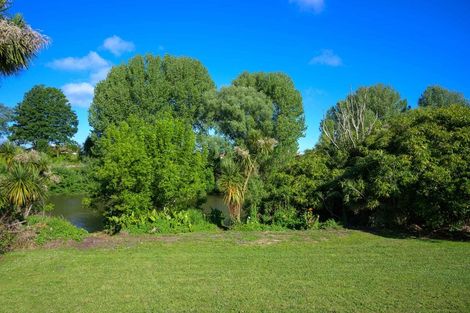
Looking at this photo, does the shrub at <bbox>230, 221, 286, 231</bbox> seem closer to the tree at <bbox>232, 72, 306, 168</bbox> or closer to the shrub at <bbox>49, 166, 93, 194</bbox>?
the tree at <bbox>232, 72, 306, 168</bbox>

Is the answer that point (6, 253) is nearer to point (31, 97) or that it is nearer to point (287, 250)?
point (287, 250)

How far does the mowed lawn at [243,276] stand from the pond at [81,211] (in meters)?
7.35

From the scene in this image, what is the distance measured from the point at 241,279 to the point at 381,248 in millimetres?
5158

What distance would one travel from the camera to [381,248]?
1123 centimetres

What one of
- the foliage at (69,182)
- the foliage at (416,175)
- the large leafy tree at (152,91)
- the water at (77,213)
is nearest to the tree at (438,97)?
the large leafy tree at (152,91)

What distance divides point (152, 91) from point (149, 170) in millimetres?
18448

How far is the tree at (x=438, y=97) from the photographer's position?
129 ft

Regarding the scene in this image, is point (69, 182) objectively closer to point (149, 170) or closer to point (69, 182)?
point (69, 182)

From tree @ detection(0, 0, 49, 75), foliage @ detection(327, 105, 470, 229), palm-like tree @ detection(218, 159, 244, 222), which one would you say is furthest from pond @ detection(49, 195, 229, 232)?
tree @ detection(0, 0, 49, 75)

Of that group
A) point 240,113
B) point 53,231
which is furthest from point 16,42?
point 240,113

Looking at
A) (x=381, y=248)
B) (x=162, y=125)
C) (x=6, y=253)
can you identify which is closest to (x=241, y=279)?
(x=381, y=248)

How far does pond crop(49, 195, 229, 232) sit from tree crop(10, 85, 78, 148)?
1446cm

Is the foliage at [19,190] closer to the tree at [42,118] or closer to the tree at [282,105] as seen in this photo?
the tree at [282,105]

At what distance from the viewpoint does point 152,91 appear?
32.1m
